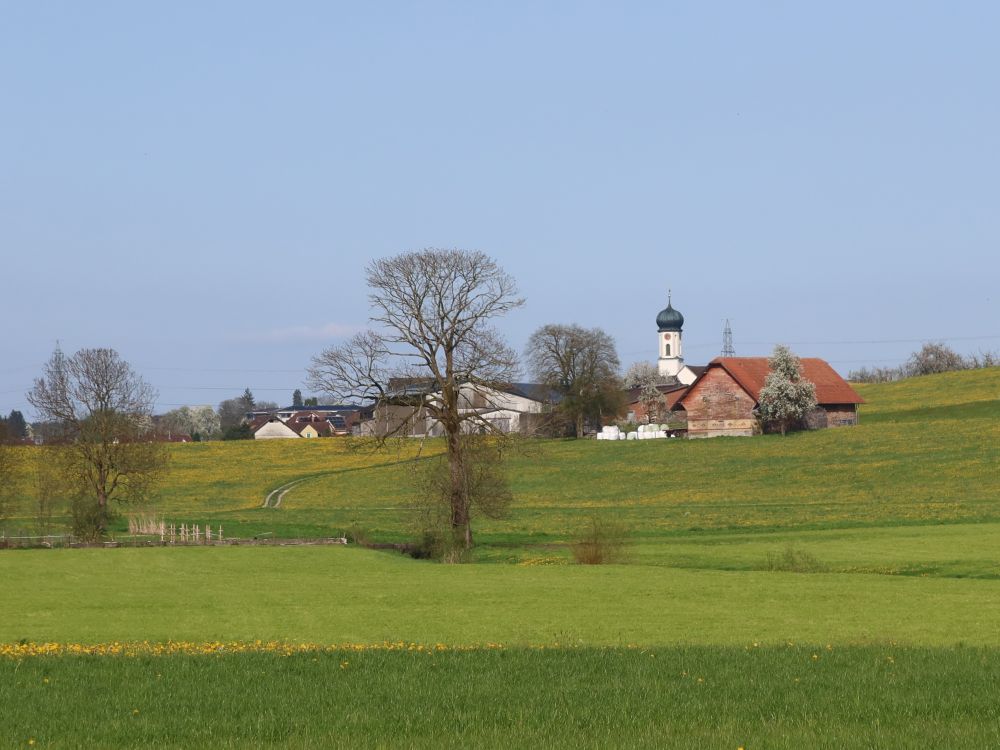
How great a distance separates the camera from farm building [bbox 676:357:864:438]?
12088 cm

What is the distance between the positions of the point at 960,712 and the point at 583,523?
48229 millimetres

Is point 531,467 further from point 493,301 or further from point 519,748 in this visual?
point 519,748

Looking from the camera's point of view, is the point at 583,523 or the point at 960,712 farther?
the point at 583,523

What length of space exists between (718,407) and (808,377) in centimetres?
1026

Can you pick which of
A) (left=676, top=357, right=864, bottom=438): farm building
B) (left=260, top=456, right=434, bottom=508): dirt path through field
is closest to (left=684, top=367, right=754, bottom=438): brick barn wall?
(left=676, top=357, right=864, bottom=438): farm building

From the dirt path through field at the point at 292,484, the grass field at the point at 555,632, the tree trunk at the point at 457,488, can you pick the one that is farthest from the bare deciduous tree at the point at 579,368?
the tree trunk at the point at 457,488

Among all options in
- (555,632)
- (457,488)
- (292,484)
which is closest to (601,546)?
(457,488)

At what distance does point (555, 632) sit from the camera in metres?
25.6

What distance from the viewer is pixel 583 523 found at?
6253 cm

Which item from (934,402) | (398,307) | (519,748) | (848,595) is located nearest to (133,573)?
(398,307)

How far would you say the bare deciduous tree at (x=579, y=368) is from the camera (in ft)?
435

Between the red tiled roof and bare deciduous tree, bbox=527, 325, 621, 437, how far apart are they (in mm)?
13818

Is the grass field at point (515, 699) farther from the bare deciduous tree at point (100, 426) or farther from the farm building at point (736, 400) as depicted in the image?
the farm building at point (736, 400)

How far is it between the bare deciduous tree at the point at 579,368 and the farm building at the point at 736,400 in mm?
10456
